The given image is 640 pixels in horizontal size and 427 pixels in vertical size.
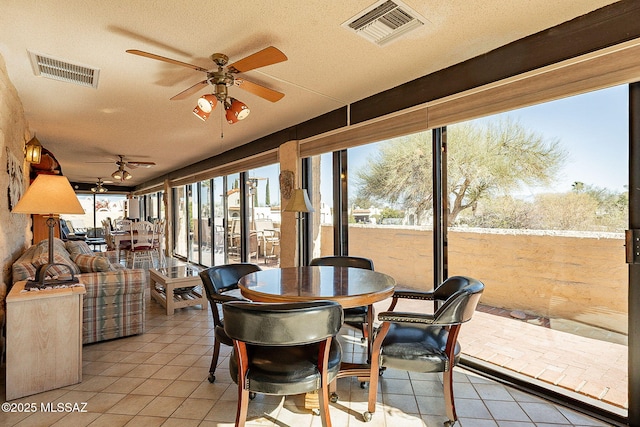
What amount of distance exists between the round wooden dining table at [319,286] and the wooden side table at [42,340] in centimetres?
130

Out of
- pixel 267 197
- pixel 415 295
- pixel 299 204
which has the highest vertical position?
pixel 267 197

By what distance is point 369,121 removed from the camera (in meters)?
3.30

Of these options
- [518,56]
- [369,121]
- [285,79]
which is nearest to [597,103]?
[518,56]

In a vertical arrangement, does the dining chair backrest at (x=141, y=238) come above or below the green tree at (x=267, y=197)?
below

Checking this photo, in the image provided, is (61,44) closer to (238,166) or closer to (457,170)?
(457,170)

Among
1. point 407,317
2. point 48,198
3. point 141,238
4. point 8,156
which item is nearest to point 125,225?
point 141,238

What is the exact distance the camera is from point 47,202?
2467mm

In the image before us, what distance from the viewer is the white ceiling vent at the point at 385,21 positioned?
1934 mm

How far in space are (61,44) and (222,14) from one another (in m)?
1.26

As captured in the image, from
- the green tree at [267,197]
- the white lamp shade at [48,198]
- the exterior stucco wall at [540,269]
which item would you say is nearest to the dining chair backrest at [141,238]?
the green tree at [267,197]

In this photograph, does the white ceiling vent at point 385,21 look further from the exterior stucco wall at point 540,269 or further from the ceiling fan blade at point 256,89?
the exterior stucco wall at point 540,269

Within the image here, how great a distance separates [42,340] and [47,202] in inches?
38.4

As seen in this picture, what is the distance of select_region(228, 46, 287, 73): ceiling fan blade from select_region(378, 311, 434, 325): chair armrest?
164cm

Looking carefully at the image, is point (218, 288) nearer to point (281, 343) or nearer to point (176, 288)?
point (281, 343)
